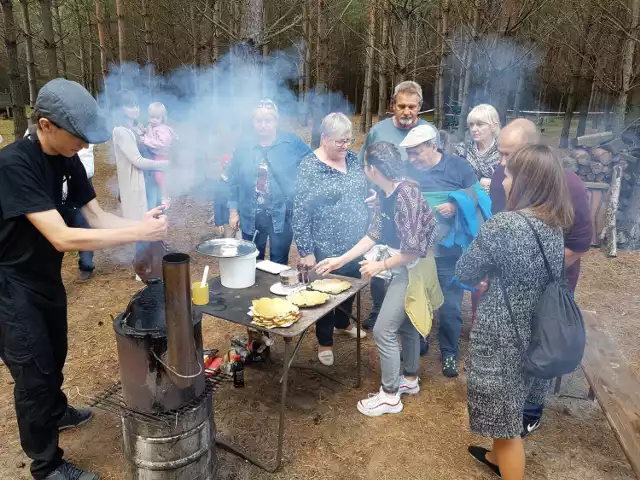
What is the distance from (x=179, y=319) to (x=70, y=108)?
1155mm

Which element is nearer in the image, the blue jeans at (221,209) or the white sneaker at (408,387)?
the white sneaker at (408,387)

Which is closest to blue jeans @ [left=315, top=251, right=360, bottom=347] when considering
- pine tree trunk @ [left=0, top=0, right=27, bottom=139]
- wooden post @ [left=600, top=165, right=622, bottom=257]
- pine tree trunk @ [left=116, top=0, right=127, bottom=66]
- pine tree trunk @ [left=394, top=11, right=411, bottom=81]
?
pine tree trunk @ [left=394, top=11, right=411, bottom=81]

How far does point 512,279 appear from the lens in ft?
7.77

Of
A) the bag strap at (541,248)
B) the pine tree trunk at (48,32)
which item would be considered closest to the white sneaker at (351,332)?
the bag strap at (541,248)

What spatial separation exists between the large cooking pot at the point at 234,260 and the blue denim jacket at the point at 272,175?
1108mm

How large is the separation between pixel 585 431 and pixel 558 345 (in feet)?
5.03

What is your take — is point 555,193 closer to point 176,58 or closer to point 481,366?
point 481,366

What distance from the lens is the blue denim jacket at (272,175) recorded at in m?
4.26

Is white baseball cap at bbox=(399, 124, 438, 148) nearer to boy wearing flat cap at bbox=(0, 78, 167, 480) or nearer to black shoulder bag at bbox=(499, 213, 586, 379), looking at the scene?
black shoulder bag at bbox=(499, 213, 586, 379)

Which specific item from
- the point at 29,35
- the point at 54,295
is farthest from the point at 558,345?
the point at 29,35

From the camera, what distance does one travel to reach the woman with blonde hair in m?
3.99

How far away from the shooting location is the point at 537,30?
12.9 metres

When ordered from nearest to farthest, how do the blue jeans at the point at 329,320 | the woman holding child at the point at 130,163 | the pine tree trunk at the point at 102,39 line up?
1. the blue jeans at the point at 329,320
2. the woman holding child at the point at 130,163
3. the pine tree trunk at the point at 102,39

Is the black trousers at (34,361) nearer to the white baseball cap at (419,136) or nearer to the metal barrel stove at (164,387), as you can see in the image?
the metal barrel stove at (164,387)
